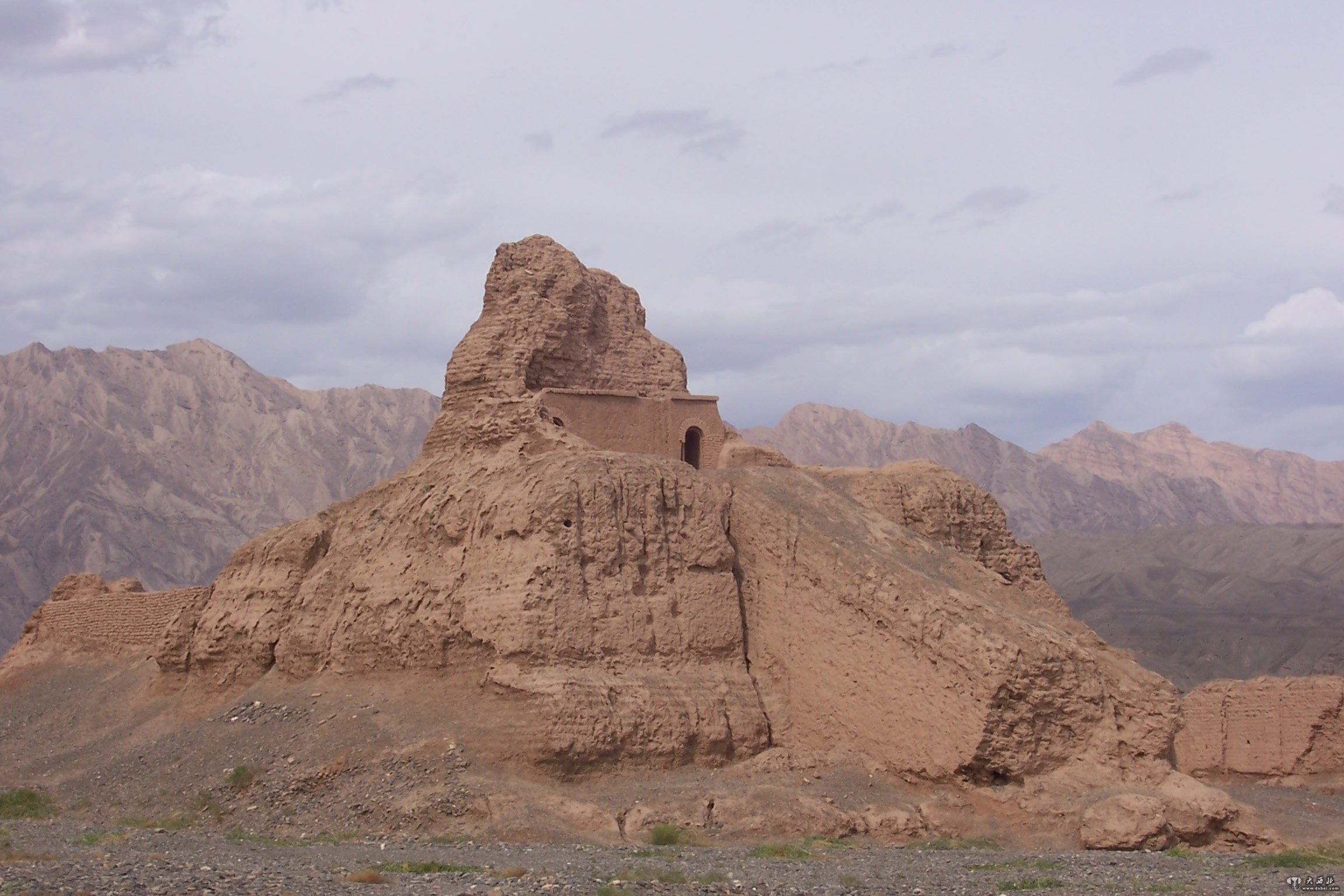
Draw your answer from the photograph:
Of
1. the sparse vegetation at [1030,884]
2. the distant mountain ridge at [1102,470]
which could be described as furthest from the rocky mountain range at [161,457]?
the sparse vegetation at [1030,884]

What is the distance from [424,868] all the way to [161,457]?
74279 mm

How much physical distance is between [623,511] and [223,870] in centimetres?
949

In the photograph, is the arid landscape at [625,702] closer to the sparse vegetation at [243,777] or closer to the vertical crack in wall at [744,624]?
the vertical crack in wall at [744,624]

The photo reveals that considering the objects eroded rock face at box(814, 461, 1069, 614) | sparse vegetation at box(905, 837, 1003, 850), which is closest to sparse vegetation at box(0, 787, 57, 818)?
sparse vegetation at box(905, 837, 1003, 850)

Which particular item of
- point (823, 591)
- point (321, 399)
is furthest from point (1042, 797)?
point (321, 399)

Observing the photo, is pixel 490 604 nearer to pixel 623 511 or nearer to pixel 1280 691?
pixel 623 511

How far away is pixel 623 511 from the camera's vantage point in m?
22.2

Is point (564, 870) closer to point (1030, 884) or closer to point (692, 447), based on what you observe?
point (1030, 884)

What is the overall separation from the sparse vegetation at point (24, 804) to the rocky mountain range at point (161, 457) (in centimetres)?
5537

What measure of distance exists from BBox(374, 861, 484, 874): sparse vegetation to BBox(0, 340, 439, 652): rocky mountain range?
64.6m

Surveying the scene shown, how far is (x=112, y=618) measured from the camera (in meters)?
30.9

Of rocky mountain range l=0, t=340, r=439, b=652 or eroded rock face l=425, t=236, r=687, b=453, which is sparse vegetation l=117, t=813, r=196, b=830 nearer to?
eroded rock face l=425, t=236, r=687, b=453

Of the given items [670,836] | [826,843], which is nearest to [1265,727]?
[826,843]

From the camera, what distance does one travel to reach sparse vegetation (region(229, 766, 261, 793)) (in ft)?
68.9
